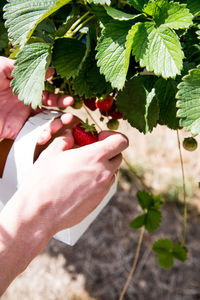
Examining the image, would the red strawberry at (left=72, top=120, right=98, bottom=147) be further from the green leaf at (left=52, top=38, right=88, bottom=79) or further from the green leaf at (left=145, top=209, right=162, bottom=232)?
the green leaf at (left=145, top=209, right=162, bottom=232)

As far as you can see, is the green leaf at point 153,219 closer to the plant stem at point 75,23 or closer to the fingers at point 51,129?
the fingers at point 51,129

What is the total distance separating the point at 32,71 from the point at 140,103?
0.22 metres

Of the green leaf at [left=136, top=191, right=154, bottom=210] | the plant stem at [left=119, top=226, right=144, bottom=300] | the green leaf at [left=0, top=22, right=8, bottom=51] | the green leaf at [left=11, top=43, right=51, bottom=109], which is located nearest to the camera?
the green leaf at [left=11, top=43, right=51, bottom=109]

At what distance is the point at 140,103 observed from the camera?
0.72 meters

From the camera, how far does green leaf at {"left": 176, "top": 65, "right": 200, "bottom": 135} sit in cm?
61

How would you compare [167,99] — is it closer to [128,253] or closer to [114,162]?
[114,162]

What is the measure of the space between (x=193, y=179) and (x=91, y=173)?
1.05 m

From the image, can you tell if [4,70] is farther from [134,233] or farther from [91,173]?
[134,233]

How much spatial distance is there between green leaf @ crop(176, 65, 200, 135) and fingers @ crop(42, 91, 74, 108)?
0.32 m

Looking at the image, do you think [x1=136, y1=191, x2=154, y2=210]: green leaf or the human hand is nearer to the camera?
the human hand

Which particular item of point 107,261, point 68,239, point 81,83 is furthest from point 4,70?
point 107,261

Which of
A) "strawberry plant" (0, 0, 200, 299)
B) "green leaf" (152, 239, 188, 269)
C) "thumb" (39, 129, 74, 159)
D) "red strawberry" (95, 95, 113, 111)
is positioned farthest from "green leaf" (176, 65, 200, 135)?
"green leaf" (152, 239, 188, 269)

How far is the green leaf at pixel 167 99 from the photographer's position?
2.23 ft

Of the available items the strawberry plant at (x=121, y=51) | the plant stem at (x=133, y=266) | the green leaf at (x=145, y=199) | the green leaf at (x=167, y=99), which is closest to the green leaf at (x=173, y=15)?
the strawberry plant at (x=121, y=51)
